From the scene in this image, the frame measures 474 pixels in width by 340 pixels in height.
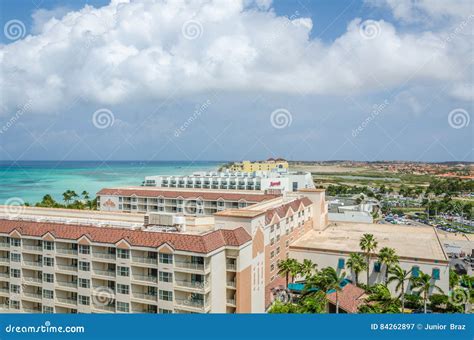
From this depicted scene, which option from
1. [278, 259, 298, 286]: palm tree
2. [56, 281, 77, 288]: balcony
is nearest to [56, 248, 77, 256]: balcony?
[56, 281, 77, 288]: balcony

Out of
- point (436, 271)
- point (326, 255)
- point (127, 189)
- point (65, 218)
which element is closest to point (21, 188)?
point (127, 189)

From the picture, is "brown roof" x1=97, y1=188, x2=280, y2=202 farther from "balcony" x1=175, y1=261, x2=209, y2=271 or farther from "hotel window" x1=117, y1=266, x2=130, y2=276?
"hotel window" x1=117, y1=266, x2=130, y2=276

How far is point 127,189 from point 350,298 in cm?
2188

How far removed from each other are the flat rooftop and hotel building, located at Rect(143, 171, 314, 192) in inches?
405

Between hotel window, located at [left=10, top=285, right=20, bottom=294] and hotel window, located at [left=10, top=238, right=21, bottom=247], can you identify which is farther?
hotel window, located at [left=10, top=238, right=21, bottom=247]

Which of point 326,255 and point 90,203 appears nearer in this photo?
point 326,255

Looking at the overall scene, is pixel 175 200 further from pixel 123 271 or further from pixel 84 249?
pixel 123 271

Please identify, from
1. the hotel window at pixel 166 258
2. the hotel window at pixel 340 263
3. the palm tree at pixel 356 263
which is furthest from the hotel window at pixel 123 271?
the hotel window at pixel 340 263

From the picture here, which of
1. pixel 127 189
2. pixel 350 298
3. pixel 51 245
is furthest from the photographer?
pixel 127 189

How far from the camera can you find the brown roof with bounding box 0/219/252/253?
1132 cm

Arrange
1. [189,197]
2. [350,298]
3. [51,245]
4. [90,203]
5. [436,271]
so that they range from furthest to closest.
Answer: [90,203], [189,197], [436,271], [350,298], [51,245]

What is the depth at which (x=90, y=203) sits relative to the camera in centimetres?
3472

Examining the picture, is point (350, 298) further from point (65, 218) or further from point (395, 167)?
point (395, 167)

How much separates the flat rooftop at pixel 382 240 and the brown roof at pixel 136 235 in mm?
8498
